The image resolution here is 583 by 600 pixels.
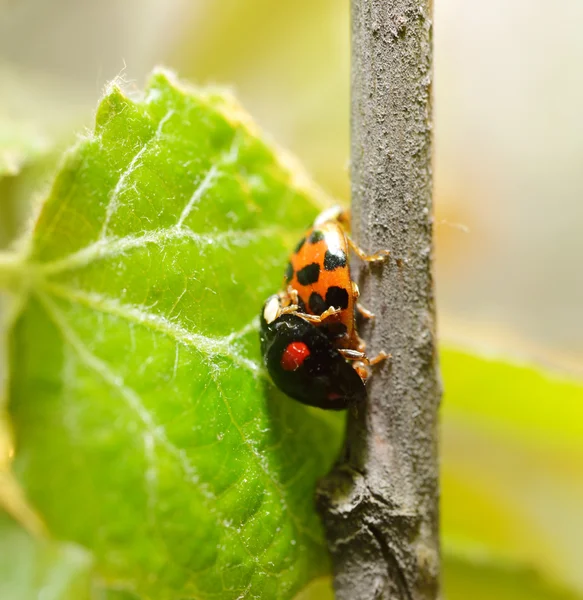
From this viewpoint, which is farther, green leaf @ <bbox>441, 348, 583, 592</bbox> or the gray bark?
green leaf @ <bbox>441, 348, 583, 592</bbox>

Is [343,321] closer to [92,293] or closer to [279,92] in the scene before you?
[92,293]

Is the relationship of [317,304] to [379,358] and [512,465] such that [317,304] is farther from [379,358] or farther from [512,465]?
[512,465]

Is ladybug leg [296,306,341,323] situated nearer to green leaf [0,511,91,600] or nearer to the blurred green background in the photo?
green leaf [0,511,91,600]

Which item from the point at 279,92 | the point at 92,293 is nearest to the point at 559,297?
the point at 279,92

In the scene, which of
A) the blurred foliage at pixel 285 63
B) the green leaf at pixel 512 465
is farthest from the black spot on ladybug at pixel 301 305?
the blurred foliage at pixel 285 63

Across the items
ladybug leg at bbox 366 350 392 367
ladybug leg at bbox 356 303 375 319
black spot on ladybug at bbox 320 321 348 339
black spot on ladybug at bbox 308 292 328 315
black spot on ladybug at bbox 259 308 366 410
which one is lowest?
black spot on ladybug at bbox 259 308 366 410

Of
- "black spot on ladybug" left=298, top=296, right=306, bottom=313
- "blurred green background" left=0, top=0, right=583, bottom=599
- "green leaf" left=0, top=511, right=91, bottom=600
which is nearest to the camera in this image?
"black spot on ladybug" left=298, top=296, right=306, bottom=313

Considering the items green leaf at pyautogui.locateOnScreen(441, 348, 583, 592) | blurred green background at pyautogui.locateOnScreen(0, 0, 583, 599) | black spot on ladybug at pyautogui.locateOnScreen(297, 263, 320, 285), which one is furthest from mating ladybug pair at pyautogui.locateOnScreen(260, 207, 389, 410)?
blurred green background at pyautogui.locateOnScreen(0, 0, 583, 599)
